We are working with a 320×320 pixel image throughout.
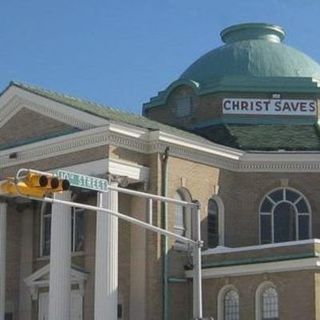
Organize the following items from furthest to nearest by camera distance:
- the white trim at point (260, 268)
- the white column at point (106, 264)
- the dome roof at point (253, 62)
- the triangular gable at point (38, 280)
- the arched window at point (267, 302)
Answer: the dome roof at point (253, 62), the triangular gable at point (38, 280), the white column at point (106, 264), the arched window at point (267, 302), the white trim at point (260, 268)

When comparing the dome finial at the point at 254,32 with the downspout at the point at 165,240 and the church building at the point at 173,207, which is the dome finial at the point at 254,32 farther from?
the downspout at the point at 165,240

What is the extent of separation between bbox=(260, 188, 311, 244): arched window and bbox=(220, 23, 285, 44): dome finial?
34.6ft

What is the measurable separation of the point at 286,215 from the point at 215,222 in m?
3.15

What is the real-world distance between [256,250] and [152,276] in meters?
3.76

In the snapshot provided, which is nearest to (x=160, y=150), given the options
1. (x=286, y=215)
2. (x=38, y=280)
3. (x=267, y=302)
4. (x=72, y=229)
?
(x=72, y=229)

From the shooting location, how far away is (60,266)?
108ft

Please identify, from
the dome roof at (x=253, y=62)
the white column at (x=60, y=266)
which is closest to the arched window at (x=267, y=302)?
the white column at (x=60, y=266)

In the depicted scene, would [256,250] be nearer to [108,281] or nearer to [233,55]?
[108,281]

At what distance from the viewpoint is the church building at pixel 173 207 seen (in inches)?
1265

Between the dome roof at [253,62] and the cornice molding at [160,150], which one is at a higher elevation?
the dome roof at [253,62]

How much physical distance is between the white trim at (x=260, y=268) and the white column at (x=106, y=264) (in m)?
3.33

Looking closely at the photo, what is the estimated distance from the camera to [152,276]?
3306cm

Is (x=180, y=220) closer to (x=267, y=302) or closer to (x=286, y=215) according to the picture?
(x=267, y=302)

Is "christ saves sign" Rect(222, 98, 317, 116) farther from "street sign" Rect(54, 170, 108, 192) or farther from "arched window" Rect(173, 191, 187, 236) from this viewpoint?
"street sign" Rect(54, 170, 108, 192)
